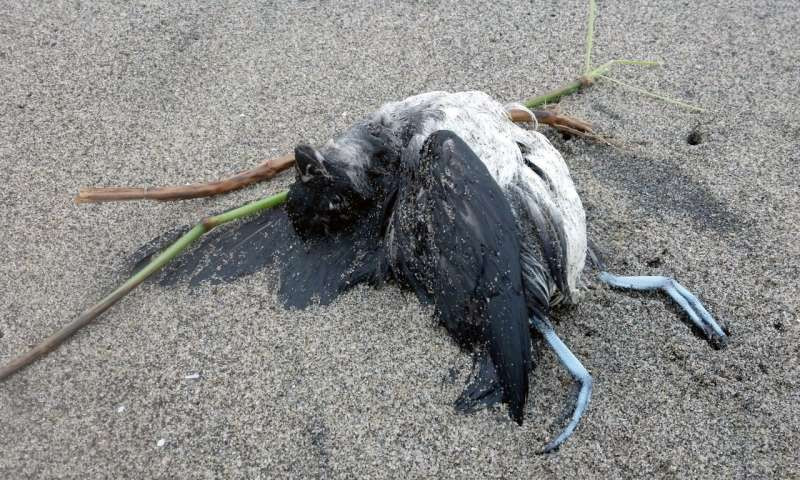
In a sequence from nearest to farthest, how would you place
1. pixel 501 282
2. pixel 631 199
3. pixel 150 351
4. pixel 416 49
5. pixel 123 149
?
pixel 501 282
pixel 150 351
pixel 631 199
pixel 123 149
pixel 416 49

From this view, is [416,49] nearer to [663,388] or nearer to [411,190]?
[411,190]

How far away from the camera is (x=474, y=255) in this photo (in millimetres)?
1508

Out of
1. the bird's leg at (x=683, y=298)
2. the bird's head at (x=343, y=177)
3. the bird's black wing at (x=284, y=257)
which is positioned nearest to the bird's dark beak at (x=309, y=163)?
the bird's head at (x=343, y=177)

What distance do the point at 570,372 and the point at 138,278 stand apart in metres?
1.15

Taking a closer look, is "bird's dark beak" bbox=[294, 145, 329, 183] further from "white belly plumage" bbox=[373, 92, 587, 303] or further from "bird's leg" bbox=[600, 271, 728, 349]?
"bird's leg" bbox=[600, 271, 728, 349]

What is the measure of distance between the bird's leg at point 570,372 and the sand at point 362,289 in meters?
0.03

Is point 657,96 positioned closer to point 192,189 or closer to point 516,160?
point 516,160

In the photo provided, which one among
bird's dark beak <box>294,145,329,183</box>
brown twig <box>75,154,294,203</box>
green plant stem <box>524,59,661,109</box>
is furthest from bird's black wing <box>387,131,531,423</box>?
green plant stem <box>524,59,661,109</box>

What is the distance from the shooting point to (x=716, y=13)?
2.83 meters

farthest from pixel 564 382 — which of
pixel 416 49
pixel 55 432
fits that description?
pixel 416 49

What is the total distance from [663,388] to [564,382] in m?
0.24

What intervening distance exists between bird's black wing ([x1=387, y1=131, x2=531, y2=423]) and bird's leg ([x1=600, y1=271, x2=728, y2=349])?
44 centimetres

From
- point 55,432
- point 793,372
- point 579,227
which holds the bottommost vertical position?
point 793,372

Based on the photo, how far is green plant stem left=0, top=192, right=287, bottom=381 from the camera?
5.49ft
